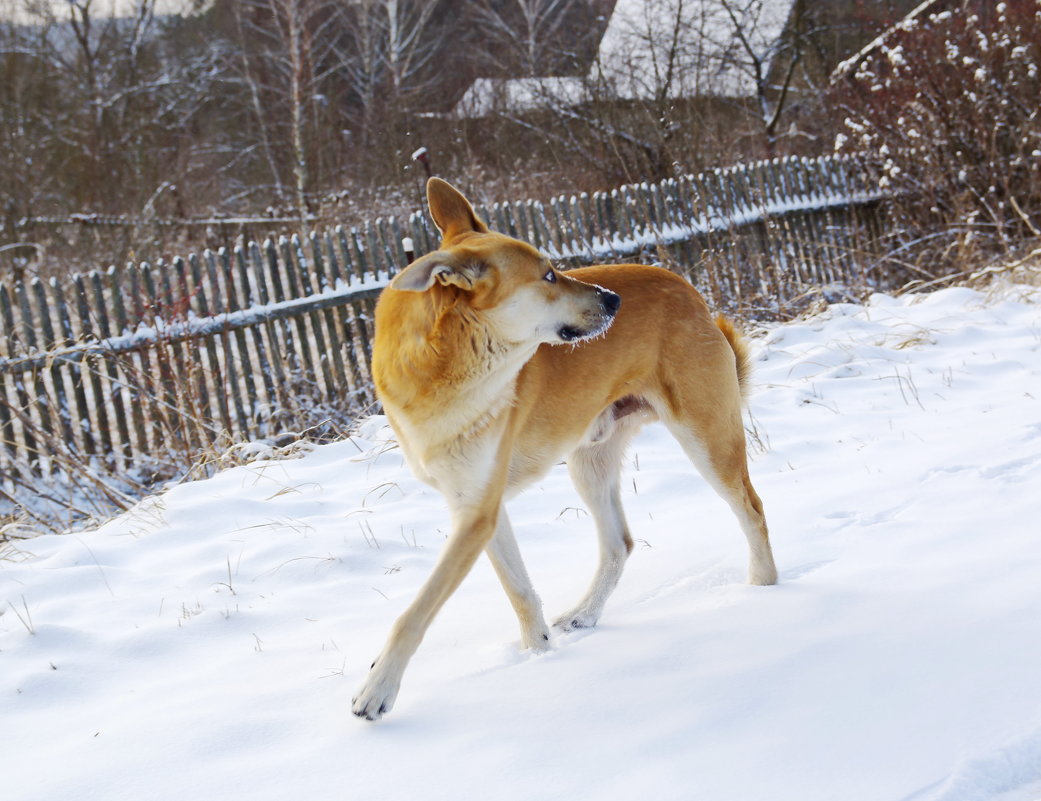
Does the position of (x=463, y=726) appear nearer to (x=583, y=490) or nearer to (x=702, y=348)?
(x=583, y=490)

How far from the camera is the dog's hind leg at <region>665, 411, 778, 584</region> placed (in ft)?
9.88

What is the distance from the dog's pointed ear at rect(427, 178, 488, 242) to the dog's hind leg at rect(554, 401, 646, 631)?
87 cm

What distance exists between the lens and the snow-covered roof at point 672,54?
13.1 metres

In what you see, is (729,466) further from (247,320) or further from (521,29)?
(521,29)

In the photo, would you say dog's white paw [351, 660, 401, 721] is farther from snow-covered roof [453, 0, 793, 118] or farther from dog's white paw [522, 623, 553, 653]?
snow-covered roof [453, 0, 793, 118]

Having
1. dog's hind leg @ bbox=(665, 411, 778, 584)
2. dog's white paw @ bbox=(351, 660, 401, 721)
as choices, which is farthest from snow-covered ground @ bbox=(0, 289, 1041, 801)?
dog's hind leg @ bbox=(665, 411, 778, 584)

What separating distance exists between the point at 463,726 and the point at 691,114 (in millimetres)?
11268

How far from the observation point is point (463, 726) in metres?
2.21

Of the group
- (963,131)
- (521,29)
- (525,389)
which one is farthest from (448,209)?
(521,29)

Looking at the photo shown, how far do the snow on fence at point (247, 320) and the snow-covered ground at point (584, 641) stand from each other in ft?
6.93

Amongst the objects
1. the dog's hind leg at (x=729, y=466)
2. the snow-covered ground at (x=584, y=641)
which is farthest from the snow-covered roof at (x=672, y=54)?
the dog's hind leg at (x=729, y=466)

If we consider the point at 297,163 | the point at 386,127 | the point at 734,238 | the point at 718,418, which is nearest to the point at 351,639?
the point at 718,418

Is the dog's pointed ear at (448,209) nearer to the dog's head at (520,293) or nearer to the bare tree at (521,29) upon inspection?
the dog's head at (520,293)

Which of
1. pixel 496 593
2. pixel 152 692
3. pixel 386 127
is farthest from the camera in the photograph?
pixel 386 127
